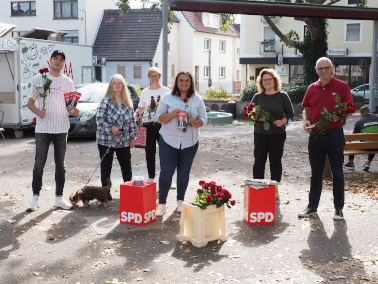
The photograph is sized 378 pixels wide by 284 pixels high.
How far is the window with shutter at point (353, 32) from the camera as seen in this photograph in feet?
124

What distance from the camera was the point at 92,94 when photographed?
13.9 m

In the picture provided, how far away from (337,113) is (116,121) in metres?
2.89

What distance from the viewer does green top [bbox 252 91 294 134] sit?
6.22 m

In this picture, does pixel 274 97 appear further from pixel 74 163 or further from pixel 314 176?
pixel 74 163

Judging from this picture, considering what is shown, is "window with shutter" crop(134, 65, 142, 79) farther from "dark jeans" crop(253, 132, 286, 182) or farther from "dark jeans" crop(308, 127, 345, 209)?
"dark jeans" crop(308, 127, 345, 209)

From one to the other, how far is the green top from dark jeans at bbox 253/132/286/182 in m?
0.09

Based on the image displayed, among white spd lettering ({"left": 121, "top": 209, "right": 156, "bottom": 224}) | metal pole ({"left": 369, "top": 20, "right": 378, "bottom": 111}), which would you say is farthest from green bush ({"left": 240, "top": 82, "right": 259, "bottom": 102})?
white spd lettering ({"left": 121, "top": 209, "right": 156, "bottom": 224})

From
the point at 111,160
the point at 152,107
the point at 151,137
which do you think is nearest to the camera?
the point at 111,160

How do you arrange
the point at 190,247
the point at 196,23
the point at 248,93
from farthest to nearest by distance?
the point at 196,23
the point at 248,93
the point at 190,247

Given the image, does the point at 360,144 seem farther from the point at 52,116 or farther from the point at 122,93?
the point at 52,116

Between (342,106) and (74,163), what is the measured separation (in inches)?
236

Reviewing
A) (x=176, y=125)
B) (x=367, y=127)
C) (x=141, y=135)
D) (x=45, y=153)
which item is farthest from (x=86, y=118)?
(x=176, y=125)

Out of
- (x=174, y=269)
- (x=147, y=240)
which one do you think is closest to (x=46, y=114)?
(x=147, y=240)

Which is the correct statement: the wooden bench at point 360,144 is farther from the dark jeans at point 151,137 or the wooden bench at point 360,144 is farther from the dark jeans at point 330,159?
the dark jeans at point 151,137
